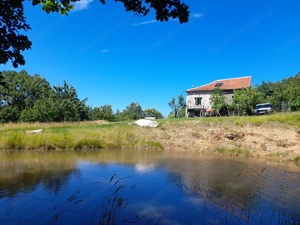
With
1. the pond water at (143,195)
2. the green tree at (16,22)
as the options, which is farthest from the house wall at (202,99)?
the green tree at (16,22)

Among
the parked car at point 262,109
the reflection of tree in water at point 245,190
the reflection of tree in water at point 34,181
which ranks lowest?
the reflection of tree in water at point 245,190

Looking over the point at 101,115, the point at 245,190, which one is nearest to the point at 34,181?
the point at 245,190

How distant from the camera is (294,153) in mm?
14352

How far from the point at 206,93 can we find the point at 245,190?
106ft

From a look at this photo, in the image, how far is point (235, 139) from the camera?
17.5 m

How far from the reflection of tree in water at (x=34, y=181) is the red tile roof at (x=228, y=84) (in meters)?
31.9

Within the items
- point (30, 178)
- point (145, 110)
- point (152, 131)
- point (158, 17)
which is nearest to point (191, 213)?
point (158, 17)

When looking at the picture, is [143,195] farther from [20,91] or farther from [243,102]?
[20,91]

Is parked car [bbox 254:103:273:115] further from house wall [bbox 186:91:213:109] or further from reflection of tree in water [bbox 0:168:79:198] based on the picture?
reflection of tree in water [bbox 0:168:79:198]

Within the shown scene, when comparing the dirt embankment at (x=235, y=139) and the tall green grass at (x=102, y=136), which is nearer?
the tall green grass at (x=102, y=136)

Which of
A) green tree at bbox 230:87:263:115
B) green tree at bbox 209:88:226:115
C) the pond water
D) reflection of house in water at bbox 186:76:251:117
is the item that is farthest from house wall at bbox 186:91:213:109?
the pond water

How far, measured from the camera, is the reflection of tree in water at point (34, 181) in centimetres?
606

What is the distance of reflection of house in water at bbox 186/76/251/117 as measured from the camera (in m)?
36.3

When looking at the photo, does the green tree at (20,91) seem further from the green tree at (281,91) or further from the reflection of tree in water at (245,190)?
the reflection of tree in water at (245,190)
